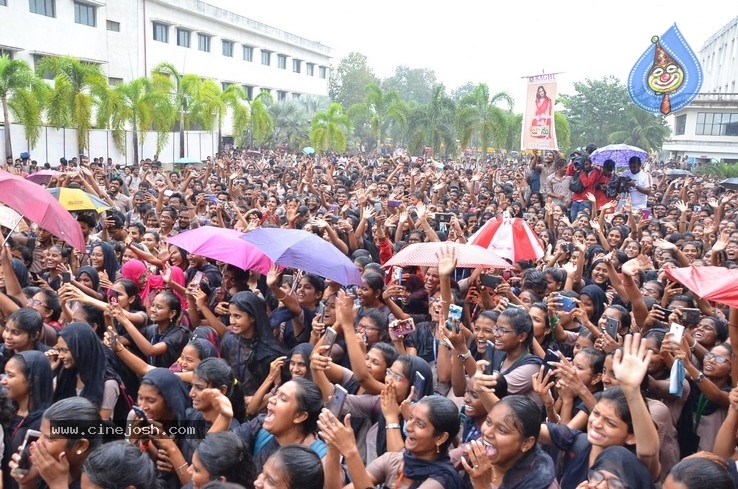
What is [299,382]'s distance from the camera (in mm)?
3258

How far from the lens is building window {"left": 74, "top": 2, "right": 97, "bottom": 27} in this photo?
27.2m

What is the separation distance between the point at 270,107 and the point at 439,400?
34511 millimetres

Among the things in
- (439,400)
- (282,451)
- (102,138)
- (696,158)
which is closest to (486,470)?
(439,400)

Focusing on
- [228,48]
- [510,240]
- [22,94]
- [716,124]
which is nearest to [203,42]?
[228,48]

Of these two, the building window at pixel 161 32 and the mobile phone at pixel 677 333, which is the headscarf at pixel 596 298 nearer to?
the mobile phone at pixel 677 333

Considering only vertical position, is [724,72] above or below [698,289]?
above

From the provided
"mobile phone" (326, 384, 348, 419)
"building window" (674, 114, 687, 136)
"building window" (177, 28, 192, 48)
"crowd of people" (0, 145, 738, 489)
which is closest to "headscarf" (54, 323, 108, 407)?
"crowd of people" (0, 145, 738, 489)

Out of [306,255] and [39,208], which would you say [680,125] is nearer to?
[306,255]

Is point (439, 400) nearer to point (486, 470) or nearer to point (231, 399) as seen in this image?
point (486, 470)

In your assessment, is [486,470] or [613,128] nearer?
[486,470]

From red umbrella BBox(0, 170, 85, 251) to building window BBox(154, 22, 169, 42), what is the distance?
29.4 meters

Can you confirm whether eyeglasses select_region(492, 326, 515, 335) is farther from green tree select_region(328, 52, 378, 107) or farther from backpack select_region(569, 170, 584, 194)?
green tree select_region(328, 52, 378, 107)

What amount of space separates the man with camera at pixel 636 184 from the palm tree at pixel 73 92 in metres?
15.9

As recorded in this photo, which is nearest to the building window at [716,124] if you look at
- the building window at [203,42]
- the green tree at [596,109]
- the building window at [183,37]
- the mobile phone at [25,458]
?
the green tree at [596,109]
